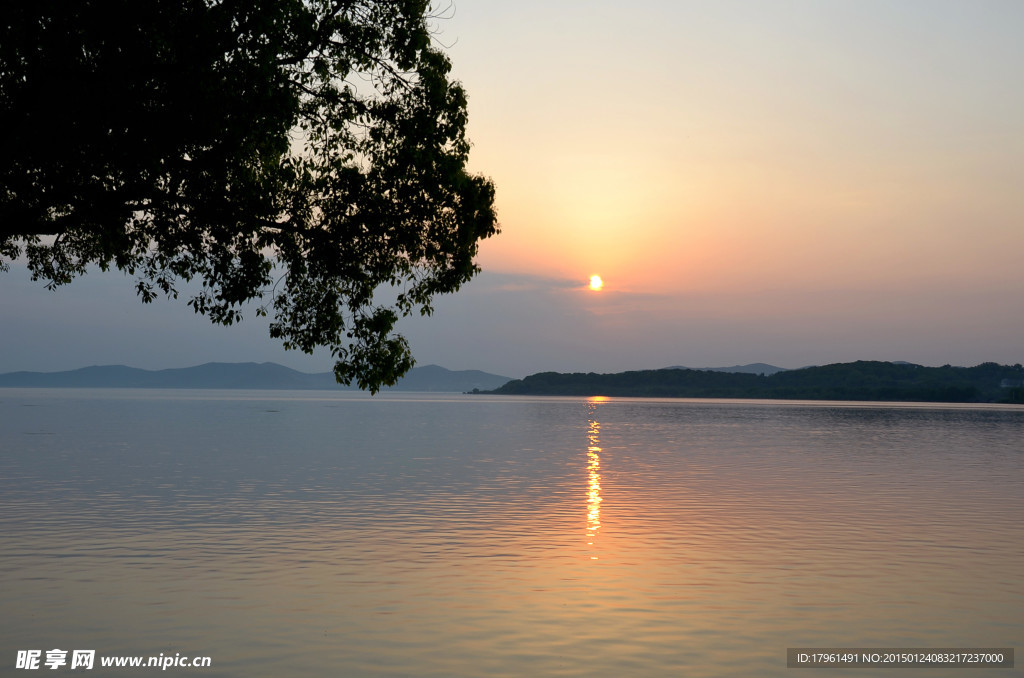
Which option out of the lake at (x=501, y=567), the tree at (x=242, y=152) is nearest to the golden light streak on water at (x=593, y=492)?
the lake at (x=501, y=567)

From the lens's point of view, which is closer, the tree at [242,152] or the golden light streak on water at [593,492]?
the tree at [242,152]

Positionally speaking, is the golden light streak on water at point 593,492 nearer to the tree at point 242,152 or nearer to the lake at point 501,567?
the lake at point 501,567

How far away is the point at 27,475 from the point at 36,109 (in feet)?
107

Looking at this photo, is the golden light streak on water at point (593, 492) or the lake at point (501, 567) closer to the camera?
the lake at point (501, 567)

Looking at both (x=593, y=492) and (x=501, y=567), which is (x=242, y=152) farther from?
(x=593, y=492)

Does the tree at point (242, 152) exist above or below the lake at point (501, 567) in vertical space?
above

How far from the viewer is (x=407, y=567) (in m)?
21.9

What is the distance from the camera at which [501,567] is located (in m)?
22.0

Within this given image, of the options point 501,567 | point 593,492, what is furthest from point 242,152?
point 593,492

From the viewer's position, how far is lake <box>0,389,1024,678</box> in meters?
15.1

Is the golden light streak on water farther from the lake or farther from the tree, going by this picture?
the tree

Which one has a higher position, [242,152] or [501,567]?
[242,152]

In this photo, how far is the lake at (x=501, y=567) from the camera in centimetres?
1508

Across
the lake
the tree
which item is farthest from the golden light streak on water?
the tree
